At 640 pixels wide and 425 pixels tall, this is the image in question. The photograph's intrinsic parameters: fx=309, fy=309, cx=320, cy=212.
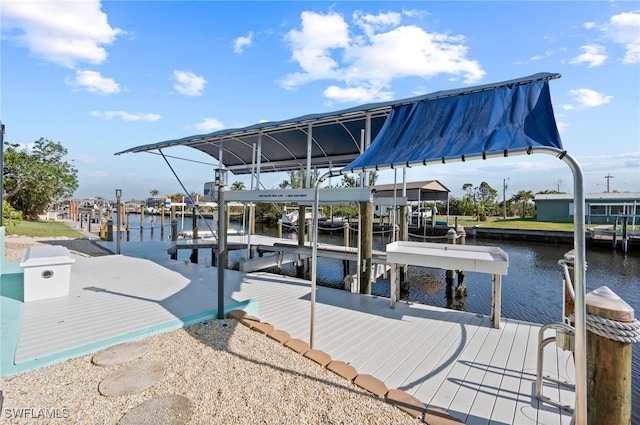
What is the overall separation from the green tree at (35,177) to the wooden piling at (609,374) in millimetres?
25432

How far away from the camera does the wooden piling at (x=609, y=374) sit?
1606mm

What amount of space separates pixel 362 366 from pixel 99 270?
6.14 meters

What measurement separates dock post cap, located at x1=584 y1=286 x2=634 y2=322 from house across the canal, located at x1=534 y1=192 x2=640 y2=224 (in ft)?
109

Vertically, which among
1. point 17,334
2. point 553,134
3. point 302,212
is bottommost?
point 17,334

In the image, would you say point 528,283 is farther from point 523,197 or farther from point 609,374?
point 523,197

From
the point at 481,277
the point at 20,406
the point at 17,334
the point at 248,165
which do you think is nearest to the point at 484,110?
the point at 20,406

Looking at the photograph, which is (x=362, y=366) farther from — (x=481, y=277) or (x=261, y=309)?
(x=481, y=277)

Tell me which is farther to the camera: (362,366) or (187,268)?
(187,268)

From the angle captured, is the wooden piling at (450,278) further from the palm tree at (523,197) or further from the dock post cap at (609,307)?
the palm tree at (523,197)

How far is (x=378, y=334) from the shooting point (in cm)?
394

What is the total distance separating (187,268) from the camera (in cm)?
745

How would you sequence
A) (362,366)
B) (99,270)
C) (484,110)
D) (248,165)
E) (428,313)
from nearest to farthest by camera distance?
(362,366), (484,110), (428,313), (99,270), (248,165)

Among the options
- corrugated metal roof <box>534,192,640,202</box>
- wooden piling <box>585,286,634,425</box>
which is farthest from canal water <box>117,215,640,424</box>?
corrugated metal roof <box>534,192,640,202</box>

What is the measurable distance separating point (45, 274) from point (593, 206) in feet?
128
